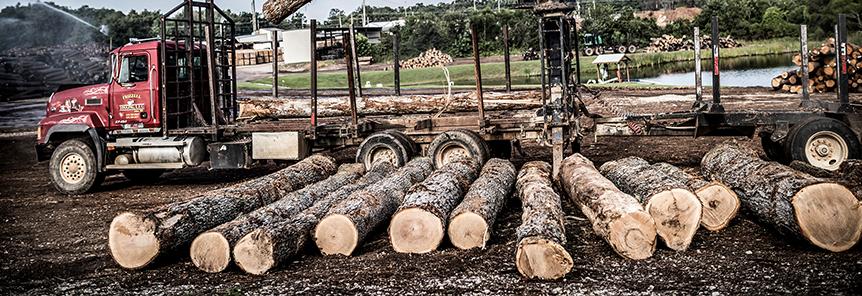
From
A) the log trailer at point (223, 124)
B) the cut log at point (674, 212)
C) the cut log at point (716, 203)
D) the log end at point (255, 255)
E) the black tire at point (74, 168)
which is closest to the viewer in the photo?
the log end at point (255, 255)

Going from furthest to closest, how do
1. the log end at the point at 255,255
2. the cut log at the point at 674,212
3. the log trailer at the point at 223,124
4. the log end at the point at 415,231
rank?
the log trailer at the point at 223,124, the log end at the point at 415,231, the cut log at the point at 674,212, the log end at the point at 255,255

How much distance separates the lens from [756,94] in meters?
26.3

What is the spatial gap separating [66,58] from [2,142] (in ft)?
54.8

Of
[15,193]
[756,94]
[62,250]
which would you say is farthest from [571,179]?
[756,94]

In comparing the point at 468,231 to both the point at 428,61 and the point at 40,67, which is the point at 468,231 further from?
the point at 428,61

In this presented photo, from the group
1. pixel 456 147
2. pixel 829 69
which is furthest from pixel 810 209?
pixel 829 69

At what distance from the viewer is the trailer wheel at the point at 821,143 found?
1179 cm

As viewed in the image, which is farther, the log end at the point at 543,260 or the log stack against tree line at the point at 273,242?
the log stack against tree line at the point at 273,242

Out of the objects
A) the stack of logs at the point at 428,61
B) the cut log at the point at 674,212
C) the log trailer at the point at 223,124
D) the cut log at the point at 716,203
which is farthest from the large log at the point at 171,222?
the stack of logs at the point at 428,61

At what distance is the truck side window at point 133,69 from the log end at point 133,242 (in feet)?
19.3

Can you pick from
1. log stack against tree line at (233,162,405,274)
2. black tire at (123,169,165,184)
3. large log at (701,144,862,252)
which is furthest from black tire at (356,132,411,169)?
large log at (701,144,862,252)

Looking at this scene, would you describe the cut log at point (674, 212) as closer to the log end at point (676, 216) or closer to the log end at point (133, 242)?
the log end at point (676, 216)

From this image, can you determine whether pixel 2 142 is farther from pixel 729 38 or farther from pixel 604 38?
pixel 729 38

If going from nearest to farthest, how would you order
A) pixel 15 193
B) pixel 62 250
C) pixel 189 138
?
pixel 62 250
pixel 189 138
pixel 15 193
